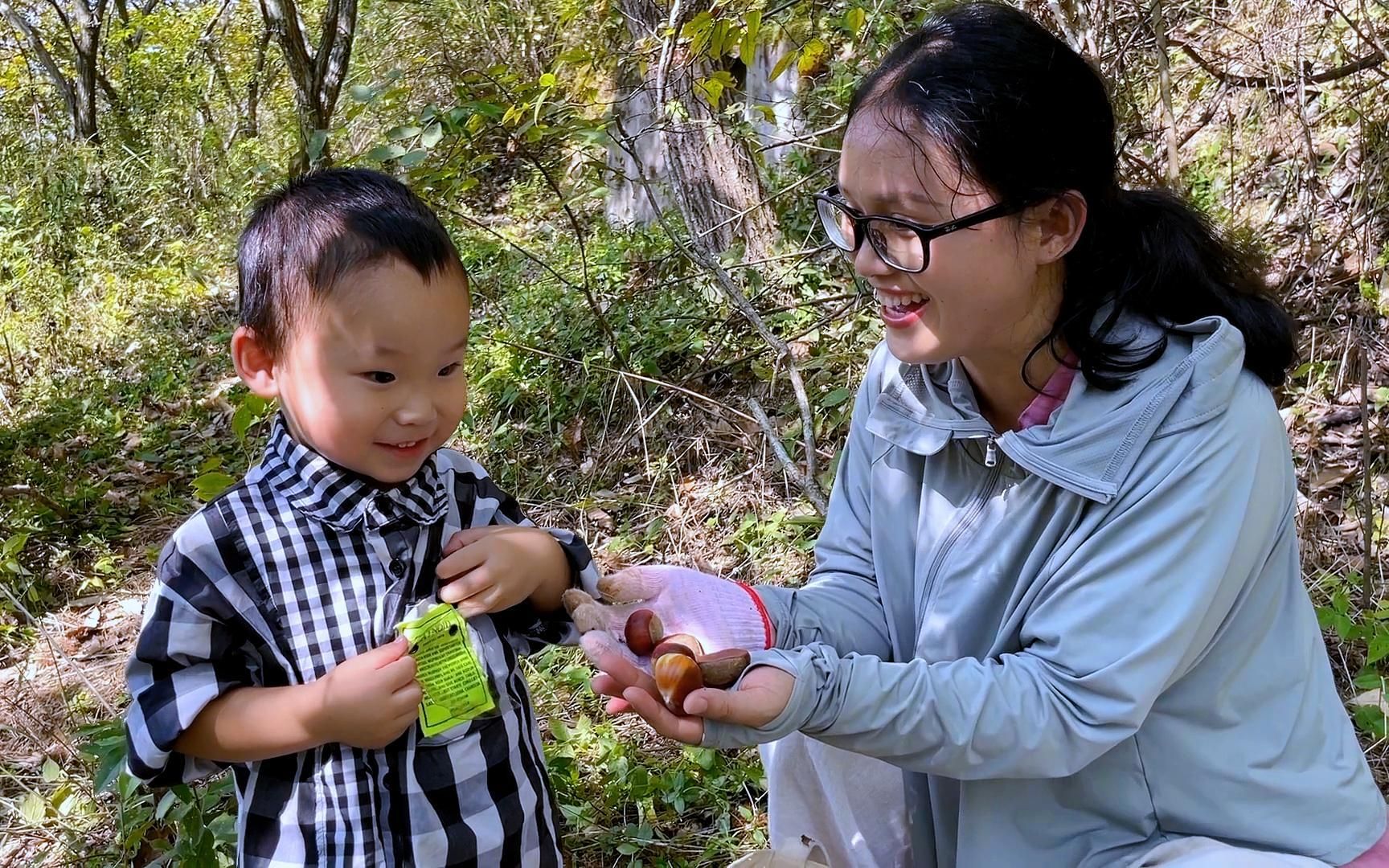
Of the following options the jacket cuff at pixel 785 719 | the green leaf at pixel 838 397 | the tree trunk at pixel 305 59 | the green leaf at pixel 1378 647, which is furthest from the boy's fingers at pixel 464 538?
the tree trunk at pixel 305 59

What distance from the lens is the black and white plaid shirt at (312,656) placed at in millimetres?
1310

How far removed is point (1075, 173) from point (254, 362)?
119 cm

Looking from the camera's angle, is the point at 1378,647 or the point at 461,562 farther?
the point at 1378,647

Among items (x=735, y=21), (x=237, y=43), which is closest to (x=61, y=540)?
(x=735, y=21)

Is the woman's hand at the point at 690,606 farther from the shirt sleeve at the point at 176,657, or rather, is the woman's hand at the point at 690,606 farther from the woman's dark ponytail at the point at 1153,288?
the woman's dark ponytail at the point at 1153,288

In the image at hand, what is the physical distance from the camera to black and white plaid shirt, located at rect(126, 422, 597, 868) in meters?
1.31

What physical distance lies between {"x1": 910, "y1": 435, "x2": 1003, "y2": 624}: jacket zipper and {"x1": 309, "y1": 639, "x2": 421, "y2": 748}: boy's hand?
842 millimetres

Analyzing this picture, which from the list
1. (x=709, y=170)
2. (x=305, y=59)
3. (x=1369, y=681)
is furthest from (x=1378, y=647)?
(x=305, y=59)

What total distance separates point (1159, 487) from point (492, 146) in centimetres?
325

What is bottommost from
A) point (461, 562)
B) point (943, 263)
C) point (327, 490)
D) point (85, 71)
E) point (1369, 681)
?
point (1369, 681)

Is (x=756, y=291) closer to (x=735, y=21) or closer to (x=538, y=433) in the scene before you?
(x=538, y=433)

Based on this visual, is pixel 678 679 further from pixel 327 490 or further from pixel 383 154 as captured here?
pixel 383 154

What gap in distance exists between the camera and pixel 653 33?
3457 mm

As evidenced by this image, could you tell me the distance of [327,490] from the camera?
1.37 m
